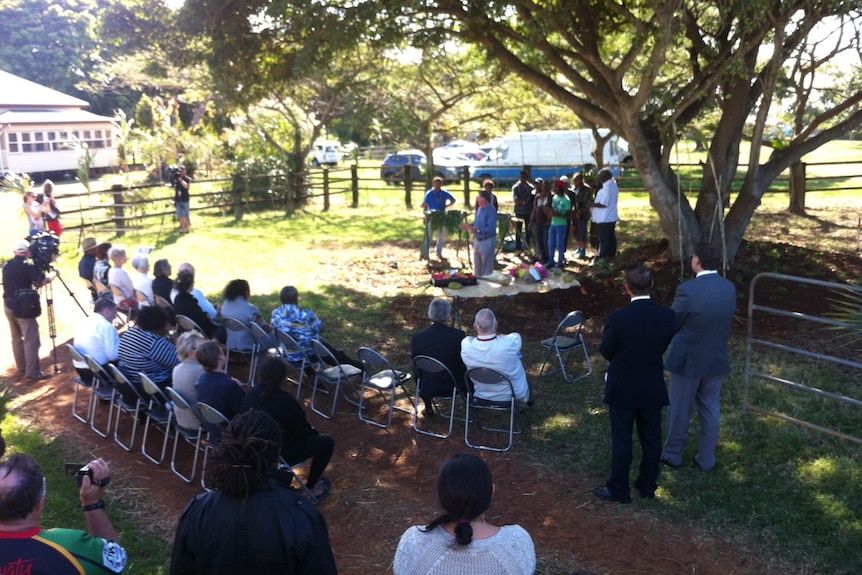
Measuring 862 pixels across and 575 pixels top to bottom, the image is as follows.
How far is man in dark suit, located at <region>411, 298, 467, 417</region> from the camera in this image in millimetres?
6645

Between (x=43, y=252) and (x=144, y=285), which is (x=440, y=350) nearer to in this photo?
(x=144, y=285)

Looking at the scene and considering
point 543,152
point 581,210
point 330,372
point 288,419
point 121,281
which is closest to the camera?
point 288,419

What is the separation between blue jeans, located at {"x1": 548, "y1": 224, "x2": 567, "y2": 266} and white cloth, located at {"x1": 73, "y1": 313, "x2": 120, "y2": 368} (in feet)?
26.5

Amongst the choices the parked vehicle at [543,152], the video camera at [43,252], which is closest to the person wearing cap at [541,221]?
the video camera at [43,252]

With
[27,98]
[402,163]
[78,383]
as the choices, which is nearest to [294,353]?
[78,383]

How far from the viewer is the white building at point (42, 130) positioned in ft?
110

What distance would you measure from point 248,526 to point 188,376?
11.8ft

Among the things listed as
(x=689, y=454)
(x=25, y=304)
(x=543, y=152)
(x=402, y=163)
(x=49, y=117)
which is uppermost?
(x=49, y=117)

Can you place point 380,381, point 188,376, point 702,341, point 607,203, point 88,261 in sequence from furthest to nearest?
1. point 607,203
2. point 88,261
3. point 380,381
4. point 188,376
5. point 702,341

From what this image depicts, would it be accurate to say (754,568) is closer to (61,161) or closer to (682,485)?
(682,485)

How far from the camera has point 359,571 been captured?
4.81 meters

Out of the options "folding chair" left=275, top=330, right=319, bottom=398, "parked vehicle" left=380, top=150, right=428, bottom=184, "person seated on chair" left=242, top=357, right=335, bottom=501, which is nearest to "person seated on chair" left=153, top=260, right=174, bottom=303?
"folding chair" left=275, top=330, right=319, bottom=398

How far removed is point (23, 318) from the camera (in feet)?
27.5

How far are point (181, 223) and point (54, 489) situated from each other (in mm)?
12496
